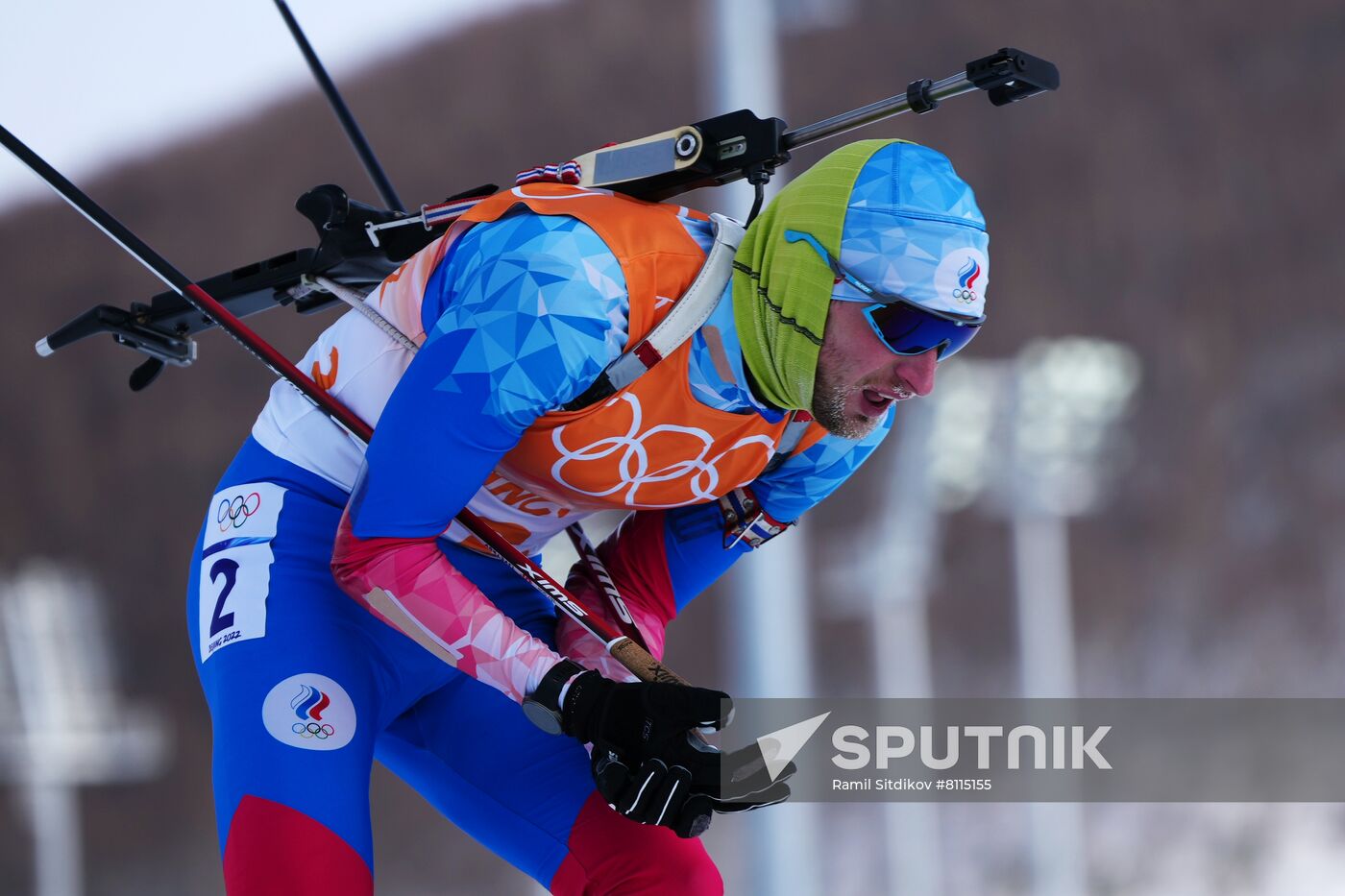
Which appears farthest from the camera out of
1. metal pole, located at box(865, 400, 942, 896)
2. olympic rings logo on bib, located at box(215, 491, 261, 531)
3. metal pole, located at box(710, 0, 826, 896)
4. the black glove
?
metal pole, located at box(865, 400, 942, 896)

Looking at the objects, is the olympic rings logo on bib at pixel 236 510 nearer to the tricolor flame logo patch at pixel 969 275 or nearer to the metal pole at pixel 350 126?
the metal pole at pixel 350 126

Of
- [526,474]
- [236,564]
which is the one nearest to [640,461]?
[526,474]

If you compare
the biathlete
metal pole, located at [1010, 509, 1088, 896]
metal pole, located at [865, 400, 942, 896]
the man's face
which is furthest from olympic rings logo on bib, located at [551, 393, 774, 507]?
metal pole, located at [1010, 509, 1088, 896]

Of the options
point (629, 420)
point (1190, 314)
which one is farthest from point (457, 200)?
point (1190, 314)

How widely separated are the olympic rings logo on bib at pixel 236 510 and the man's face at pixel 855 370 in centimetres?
54

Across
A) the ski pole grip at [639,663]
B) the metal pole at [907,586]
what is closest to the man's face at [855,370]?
the ski pole grip at [639,663]

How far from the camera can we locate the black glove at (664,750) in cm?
108

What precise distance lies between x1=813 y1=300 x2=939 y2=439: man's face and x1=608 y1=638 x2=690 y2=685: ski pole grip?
0.27 metres

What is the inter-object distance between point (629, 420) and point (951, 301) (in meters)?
0.30

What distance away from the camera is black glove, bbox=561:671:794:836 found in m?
1.08

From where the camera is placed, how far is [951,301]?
117cm

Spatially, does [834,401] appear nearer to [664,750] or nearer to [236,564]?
[664,750]

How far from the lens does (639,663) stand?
1213mm

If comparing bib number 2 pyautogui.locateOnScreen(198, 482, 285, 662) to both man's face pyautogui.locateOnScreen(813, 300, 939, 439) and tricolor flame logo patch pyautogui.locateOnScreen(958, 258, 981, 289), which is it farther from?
tricolor flame logo patch pyautogui.locateOnScreen(958, 258, 981, 289)
